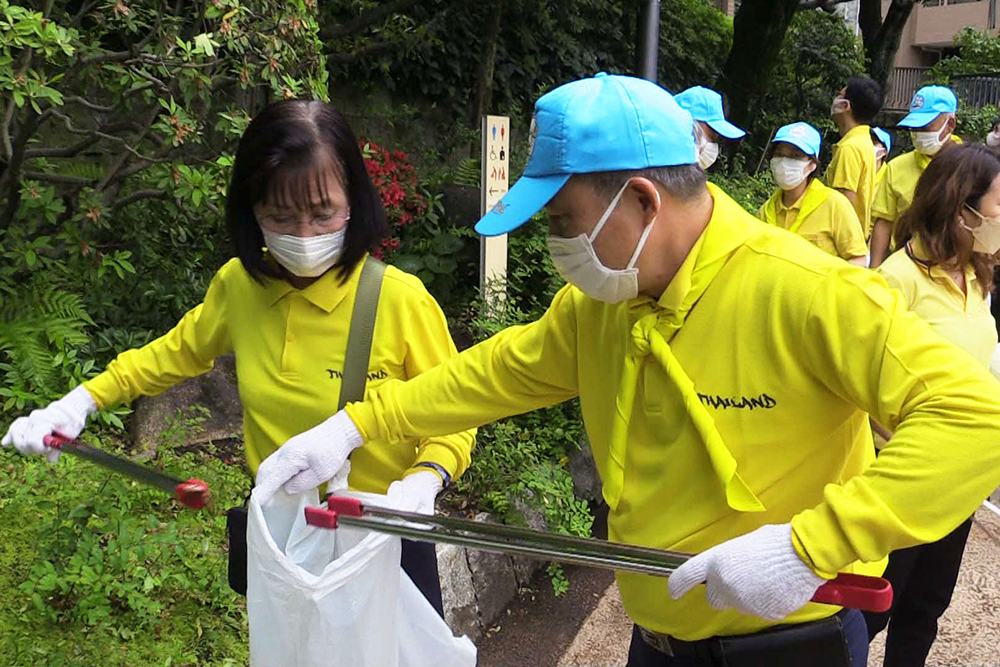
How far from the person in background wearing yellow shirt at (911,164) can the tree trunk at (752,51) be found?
5.93 m

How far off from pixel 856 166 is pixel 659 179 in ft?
16.7

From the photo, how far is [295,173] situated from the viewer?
2010 millimetres

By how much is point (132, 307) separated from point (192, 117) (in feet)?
4.59

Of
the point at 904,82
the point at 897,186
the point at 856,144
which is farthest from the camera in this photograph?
the point at 904,82

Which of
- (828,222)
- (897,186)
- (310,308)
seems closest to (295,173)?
(310,308)

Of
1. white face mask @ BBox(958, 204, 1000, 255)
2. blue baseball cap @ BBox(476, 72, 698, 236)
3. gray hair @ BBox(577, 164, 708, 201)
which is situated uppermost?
blue baseball cap @ BBox(476, 72, 698, 236)

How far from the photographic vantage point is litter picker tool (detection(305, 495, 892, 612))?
1.30 meters

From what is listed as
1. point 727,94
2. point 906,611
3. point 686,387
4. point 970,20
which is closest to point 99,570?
point 686,387

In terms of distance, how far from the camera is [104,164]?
189 inches

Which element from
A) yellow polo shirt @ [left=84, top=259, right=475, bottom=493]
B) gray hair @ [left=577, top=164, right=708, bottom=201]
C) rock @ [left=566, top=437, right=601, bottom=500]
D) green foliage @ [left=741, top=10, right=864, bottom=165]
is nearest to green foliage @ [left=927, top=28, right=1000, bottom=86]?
green foliage @ [left=741, top=10, right=864, bottom=165]

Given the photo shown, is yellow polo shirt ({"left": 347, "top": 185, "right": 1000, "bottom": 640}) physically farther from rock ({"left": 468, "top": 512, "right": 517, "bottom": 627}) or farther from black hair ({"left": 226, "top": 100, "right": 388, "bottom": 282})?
rock ({"left": 468, "top": 512, "right": 517, "bottom": 627})

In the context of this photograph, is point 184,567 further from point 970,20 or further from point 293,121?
point 970,20

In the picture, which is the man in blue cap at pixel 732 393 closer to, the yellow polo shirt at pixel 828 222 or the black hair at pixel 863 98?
the yellow polo shirt at pixel 828 222

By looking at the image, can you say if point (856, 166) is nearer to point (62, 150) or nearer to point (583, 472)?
point (583, 472)
